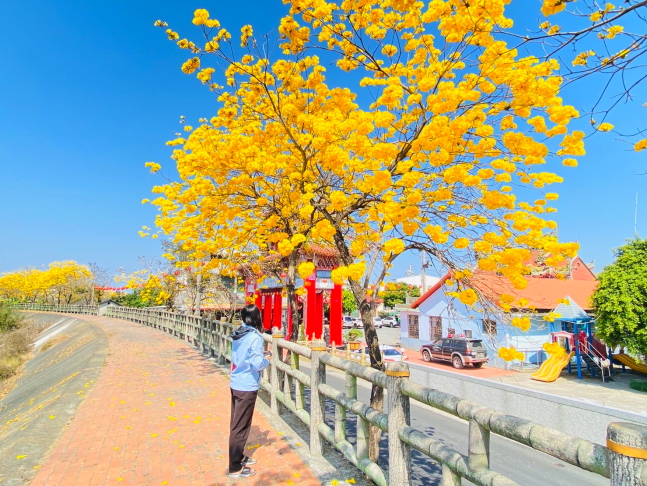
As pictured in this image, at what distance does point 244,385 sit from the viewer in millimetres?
3949

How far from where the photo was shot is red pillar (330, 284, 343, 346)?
734 inches

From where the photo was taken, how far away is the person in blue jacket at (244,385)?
3797 millimetres

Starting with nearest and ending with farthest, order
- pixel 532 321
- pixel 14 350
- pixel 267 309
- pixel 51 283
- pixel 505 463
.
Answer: pixel 505 463, pixel 532 321, pixel 267 309, pixel 14 350, pixel 51 283

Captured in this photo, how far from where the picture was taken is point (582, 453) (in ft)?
5.30

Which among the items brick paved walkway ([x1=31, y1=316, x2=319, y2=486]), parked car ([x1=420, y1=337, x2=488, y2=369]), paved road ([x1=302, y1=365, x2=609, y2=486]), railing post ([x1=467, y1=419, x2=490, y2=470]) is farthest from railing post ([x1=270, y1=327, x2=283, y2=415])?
parked car ([x1=420, y1=337, x2=488, y2=369])

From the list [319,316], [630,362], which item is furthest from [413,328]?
[630,362]

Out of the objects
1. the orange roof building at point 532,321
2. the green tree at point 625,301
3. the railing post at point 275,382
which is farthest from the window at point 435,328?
the railing post at point 275,382

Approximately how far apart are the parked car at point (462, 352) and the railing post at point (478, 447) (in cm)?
1835

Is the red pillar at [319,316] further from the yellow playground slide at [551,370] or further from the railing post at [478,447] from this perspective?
the railing post at [478,447]

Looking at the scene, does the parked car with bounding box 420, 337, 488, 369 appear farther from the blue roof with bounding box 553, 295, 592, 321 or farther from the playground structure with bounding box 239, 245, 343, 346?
the playground structure with bounding box 239, 245, 343, 346

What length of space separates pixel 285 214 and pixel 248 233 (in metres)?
1.74

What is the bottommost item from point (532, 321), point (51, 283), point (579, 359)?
point (579, 359)

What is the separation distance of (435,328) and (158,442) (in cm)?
2374

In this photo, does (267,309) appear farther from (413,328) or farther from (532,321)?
(532,321)
